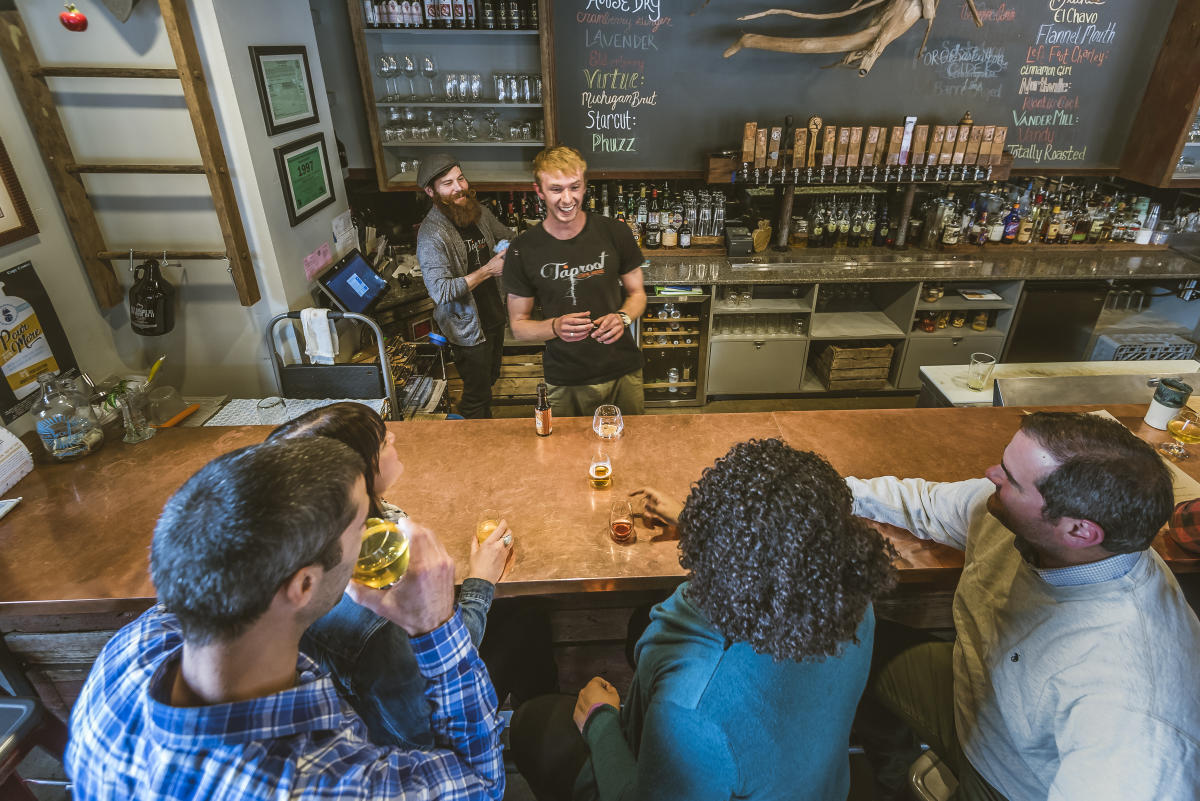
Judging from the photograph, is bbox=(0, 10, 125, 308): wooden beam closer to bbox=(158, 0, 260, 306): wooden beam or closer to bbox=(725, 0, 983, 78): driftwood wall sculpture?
bbox=(158, 0, 260, 306): wooden beam

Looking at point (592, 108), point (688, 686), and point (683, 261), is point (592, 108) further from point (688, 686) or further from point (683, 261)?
point (688, 686)

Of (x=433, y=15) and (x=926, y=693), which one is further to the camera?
(x=433, y=15)

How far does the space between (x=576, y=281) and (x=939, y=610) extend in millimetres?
1899

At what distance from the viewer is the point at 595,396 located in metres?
2.96

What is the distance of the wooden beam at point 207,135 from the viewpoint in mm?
2326

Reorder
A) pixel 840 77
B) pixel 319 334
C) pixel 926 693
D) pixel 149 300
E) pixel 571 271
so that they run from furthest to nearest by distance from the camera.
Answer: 1. pixel 840 77
2. pixel 319 334
3. pixel 149 300
4. pixel 571 271
5. pixel 926 693

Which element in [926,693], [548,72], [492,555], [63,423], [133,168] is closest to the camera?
[492,555]

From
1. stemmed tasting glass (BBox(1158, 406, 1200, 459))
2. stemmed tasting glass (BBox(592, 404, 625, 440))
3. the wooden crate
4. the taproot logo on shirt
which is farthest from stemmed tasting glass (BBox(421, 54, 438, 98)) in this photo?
stemmed tasting glass (BBox(1158, 406, 1200, 459))

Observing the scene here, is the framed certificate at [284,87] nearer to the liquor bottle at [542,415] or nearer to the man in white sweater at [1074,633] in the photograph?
the liquor bottle at [542,415]

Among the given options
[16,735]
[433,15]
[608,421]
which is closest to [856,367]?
[608,421]

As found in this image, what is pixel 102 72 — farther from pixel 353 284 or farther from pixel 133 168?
pixel 353 284

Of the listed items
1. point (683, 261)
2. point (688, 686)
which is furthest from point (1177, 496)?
point (683, 261)

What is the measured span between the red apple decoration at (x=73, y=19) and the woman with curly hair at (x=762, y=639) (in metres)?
3.07

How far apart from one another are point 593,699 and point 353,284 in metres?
2.87
